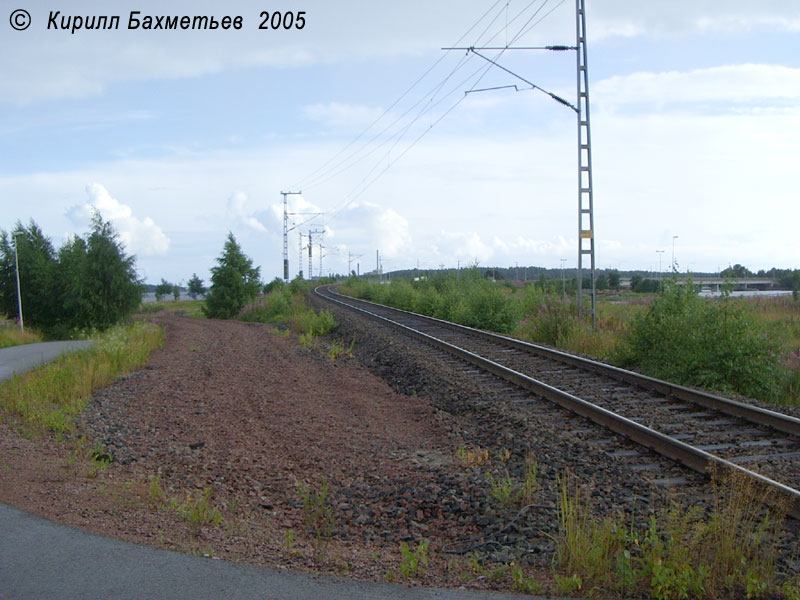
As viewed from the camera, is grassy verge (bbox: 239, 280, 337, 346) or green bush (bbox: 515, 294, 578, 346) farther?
grassy verge (bbox: 239, 280, 337, 346)

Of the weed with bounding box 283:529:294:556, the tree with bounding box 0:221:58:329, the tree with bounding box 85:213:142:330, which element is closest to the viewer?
the weed with bounding box 283:529:294:556

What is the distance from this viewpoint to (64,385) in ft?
47.5

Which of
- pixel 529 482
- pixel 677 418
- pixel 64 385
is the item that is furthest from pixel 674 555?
pixel 64 385

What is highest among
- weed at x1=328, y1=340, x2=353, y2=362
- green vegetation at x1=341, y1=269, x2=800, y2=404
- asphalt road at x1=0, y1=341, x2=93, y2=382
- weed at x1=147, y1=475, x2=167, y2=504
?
green vegetation at x1=341, y1=269, x2=800, y2=404

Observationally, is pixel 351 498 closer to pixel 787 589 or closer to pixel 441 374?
pixel 787 589

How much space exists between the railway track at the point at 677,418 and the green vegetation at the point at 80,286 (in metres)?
32.5

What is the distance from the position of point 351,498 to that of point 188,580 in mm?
2746

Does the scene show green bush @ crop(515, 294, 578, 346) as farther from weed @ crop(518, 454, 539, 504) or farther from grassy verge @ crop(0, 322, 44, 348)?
grassy verge @ crop(0, 322, 44, 348)

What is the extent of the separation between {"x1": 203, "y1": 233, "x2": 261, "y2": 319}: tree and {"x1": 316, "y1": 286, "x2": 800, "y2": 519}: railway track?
141 ft

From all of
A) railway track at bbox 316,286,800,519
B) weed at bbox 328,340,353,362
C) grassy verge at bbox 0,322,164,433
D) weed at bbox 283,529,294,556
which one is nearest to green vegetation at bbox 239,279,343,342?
weed at bbox 328,340,353,362

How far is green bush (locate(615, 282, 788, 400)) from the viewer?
1242cm

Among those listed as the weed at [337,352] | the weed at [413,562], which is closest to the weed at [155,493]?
the weed at [413,562]

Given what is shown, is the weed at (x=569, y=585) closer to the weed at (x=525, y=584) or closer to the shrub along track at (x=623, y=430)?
the weed at (x=525, y=584)

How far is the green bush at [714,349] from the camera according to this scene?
1242 centimetres
